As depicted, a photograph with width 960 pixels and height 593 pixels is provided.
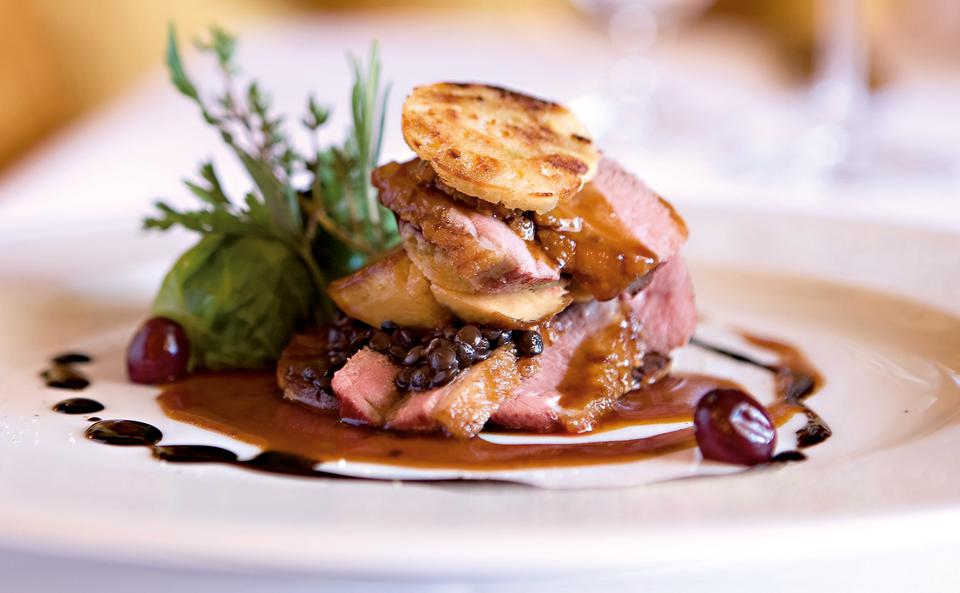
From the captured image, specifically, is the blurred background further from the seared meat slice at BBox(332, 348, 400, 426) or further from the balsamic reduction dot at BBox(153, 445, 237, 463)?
the balsamic reduction dot at BBox(153, 445, 237, 463)


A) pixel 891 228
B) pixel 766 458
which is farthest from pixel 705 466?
pixel 891 228

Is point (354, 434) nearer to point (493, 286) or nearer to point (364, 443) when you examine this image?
point (364, 443)

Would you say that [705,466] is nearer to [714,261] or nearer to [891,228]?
[714,261]

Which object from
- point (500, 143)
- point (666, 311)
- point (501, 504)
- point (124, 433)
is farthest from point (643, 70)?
point (501, 504)

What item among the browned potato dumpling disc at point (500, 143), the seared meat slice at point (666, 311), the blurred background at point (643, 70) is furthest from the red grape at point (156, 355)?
the blurred background at point (643, 70)

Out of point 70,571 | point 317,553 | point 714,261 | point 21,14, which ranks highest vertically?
point 21,14

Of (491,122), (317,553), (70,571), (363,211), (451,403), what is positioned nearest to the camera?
(317,553)
